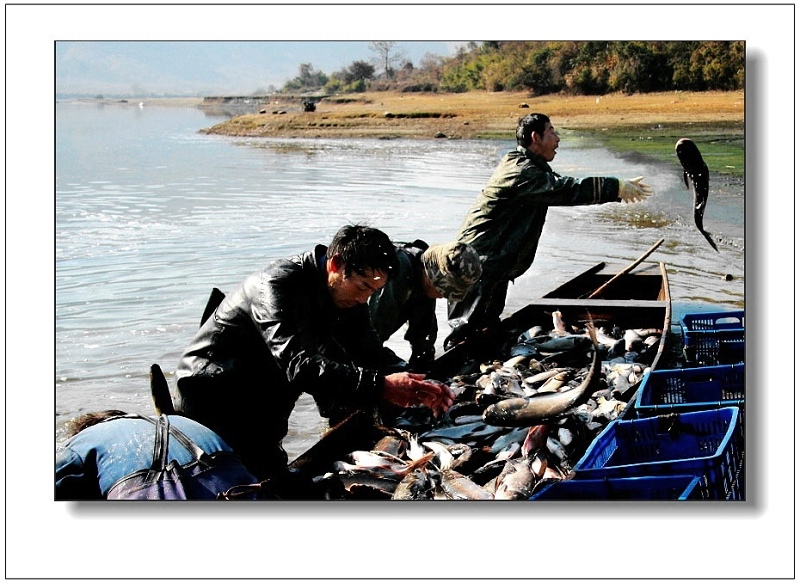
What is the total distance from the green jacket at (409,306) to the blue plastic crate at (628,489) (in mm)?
1261

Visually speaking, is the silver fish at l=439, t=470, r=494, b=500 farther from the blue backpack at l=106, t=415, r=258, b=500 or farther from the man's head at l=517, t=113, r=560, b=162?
the man's head at l=517, t=113, r=560, b=162

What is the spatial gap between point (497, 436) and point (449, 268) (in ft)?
2.82

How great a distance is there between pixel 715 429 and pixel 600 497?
0.59 metres

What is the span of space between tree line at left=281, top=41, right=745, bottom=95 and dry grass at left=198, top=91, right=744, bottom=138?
0.29ft

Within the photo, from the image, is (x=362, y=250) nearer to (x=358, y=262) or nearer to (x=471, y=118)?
(x=358, y=262)

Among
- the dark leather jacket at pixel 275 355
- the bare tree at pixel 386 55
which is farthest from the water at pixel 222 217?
the dark leather jacket at pixel 275 355

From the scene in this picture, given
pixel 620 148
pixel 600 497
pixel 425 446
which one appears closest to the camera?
pixel 600 497

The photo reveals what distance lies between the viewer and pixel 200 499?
424 cm

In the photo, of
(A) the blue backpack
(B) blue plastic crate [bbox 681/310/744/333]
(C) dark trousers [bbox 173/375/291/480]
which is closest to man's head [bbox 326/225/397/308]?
(C) dark trousers [bbox 173/375/291/480]

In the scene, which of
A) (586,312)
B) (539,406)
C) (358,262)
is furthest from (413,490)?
(586,312)

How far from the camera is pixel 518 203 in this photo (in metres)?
5.32
